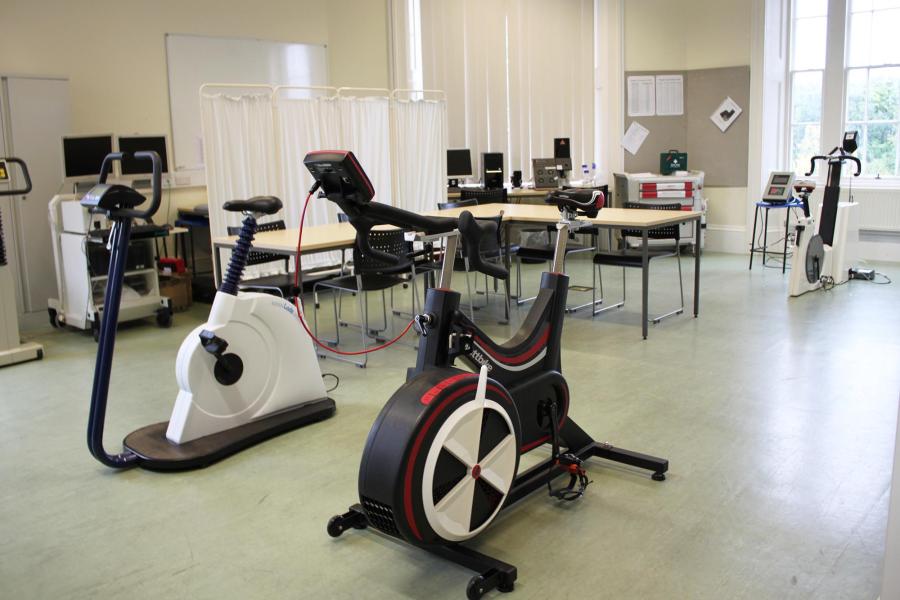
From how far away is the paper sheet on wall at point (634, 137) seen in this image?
972cm

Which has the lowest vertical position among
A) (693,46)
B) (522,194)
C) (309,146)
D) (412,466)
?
(412,466)

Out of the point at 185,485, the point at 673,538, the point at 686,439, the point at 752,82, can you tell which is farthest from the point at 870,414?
the point at 752,82

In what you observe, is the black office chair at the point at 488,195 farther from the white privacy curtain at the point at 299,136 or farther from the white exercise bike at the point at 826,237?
the white exercise bike at the point at 826,237

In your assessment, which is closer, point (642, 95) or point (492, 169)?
point (492, 169)

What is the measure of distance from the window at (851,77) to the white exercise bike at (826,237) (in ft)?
4.15

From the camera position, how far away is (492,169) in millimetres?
9352

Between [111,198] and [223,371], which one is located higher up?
[111,198]

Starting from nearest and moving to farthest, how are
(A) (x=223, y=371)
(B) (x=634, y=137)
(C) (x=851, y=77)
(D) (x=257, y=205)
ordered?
(D) (x=257, y=205)
(A) (x=223, y=371)
(C) (x=851, y=77)
(B) (x=634, y=137)

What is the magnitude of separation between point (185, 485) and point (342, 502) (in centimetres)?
75

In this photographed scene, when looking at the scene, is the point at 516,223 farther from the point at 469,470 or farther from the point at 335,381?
the point at 469,470

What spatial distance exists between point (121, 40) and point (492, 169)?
13.4 feet

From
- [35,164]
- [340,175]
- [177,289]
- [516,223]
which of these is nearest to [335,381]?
[516,223]

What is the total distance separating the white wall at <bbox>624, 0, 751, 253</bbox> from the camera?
925 cm

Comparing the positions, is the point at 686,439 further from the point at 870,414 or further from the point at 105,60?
the point at 105,60
